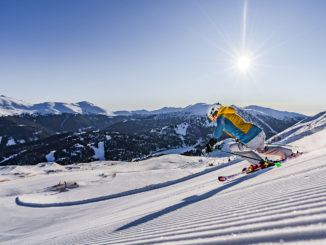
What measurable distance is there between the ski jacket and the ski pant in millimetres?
202

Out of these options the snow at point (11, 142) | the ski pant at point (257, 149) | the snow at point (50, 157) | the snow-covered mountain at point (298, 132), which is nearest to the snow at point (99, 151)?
the snow at point (50, 157)

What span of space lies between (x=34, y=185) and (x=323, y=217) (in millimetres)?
20786

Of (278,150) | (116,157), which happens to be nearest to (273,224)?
(278,150)

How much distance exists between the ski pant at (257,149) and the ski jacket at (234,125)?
0.20 m

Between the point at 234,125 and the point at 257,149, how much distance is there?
53.0 inches

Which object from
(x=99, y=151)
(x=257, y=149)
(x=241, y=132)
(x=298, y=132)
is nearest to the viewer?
(x=241, y=132)

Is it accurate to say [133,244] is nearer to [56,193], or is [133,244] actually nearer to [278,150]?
[278,150]

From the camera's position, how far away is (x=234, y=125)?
21.4 feet

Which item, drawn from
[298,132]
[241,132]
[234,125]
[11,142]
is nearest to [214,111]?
[234,125]

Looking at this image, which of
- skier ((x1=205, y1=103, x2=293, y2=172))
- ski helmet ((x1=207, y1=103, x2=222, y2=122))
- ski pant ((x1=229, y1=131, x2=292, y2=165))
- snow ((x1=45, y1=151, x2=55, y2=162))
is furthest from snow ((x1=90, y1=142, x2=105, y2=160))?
skier ((x1=205, y1=103, x2=293, y2=172))

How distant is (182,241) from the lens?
2195 millimetres

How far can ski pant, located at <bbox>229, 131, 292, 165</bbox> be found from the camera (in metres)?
6.70

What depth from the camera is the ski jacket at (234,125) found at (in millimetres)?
6469

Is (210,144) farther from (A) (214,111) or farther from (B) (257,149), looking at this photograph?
(B) (257,149)
